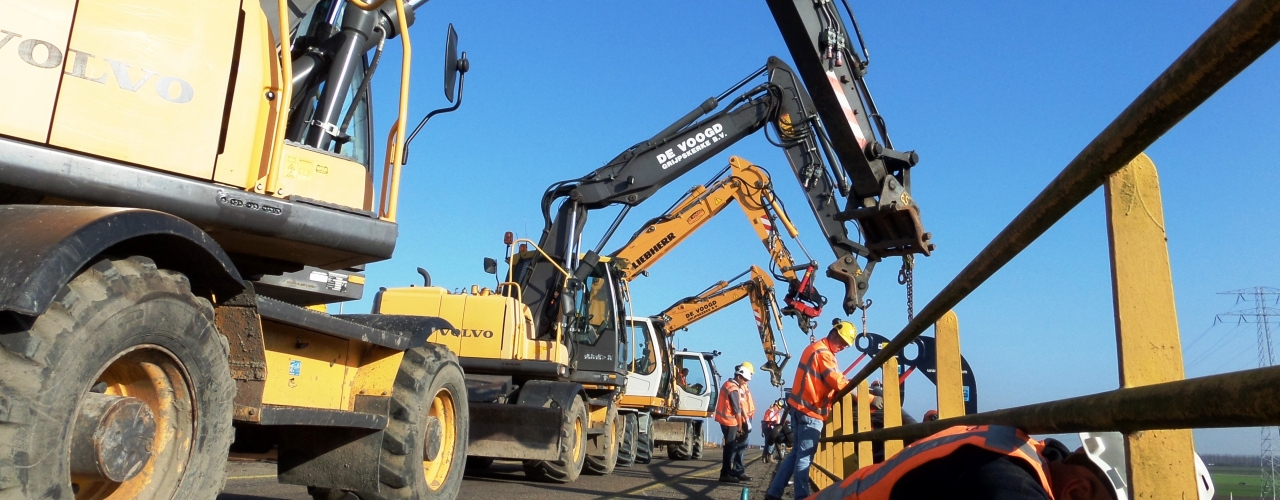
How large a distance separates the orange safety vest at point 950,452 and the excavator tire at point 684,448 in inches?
724

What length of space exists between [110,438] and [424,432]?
2668 millimetres

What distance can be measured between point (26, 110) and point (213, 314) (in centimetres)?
95

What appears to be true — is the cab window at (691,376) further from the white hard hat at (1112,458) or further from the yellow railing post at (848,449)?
the white hard hat at (1112,458)

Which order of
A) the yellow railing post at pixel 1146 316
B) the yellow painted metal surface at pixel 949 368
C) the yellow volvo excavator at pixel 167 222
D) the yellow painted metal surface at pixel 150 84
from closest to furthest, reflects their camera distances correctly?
the yellow railing post at pixel 1146 316
the yellow volvo excavator at pixel 167 222
the yellow painted metal surface at pixel 150 84
the yellow painted metal surface at pixel 949 368

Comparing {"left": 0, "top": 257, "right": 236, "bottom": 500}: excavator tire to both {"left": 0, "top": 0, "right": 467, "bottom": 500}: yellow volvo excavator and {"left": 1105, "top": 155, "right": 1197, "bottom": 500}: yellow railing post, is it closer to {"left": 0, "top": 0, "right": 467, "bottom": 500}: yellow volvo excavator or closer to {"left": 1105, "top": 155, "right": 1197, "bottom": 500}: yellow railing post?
{"left": 0, "top": 0, "right": 467, "bottom": 500}: yellow volvo excavator

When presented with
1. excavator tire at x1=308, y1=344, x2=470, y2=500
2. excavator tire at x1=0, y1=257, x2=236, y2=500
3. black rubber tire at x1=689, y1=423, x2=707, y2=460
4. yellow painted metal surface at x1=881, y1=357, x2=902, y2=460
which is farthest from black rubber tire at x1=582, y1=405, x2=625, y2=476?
black rubber tire at x1=689, y1=423, x2=707, y2=460

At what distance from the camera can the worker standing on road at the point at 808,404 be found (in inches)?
298

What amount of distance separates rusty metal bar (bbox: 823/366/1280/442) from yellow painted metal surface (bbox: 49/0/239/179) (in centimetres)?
297

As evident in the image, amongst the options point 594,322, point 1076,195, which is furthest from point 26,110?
point 594,322

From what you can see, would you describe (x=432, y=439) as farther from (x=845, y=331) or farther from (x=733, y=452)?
(x=733, y=452)

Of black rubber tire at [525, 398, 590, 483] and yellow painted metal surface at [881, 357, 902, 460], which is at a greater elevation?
yellow painted metal surface at [881, 357, 902, 460]

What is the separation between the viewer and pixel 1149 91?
61.6 inches

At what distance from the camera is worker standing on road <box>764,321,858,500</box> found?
24.8ft

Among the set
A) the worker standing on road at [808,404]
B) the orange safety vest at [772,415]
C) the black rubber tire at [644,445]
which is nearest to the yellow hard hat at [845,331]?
the worker standing on road at [808,404]
